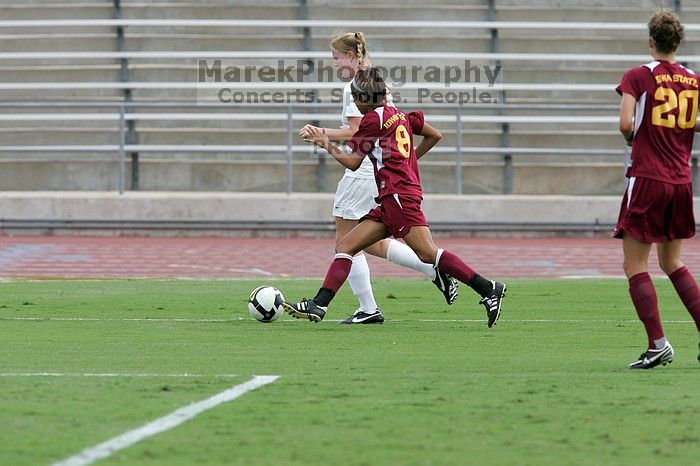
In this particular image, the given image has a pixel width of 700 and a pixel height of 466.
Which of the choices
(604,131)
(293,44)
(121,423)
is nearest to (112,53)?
(293,44)

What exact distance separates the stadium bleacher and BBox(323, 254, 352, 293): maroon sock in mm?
12184

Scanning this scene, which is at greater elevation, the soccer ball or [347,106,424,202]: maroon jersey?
[347,106,424,202]: maroon jersey

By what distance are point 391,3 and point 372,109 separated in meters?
17.1

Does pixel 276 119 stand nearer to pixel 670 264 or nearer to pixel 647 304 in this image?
pixel 670 264

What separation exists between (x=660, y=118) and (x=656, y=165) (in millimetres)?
Result: 246

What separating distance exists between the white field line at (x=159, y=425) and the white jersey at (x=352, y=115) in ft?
11.0

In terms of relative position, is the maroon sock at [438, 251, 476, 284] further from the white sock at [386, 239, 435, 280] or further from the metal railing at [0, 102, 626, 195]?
the metal railing at [0, 102, 626, 195]

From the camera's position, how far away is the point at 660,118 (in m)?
7.18

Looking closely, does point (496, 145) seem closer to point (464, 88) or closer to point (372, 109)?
point (464, 88)

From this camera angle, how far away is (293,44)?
82.2ft

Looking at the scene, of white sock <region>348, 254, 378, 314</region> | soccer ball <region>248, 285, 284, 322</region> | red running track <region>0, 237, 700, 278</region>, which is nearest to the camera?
soccer ball <region>248, 285, 284, 322</region>

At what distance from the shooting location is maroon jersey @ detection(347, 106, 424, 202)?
370 inches

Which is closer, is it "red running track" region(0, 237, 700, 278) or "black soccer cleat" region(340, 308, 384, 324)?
"black soccer cleat" region(340, 308, 384, 324)

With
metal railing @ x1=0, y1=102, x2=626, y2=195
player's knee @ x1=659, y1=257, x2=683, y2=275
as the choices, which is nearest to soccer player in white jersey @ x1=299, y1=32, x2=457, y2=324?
player's knee @ x1=659, y1=257, x2=683, y2=275
